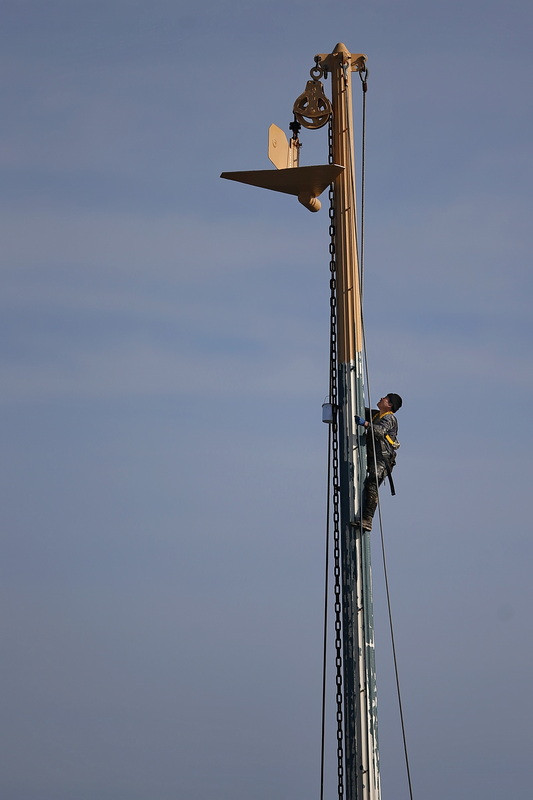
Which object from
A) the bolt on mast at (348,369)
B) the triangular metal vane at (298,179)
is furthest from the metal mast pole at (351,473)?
the triangular metal vane at (298,179)

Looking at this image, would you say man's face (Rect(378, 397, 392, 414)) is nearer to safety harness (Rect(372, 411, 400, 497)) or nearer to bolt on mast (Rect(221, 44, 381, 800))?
safety harness (Rect(372, 411, 400, 497))

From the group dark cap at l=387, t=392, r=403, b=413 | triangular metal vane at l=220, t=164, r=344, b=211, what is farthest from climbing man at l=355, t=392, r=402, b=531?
triangular metal vane at l=220, t=164, r=344, b=211

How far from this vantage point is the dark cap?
43.0 feet

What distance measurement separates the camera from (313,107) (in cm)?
1311

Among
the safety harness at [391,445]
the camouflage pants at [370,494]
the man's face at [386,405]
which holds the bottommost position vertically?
the camouflage pants at [370,494]

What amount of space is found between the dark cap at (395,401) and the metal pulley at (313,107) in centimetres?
311

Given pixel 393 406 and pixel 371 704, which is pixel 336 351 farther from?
pixel 371 704

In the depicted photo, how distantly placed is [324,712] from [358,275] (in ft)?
15.6

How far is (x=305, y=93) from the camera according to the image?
43.2 ft

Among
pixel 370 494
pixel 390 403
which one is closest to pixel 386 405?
pixel 390 403

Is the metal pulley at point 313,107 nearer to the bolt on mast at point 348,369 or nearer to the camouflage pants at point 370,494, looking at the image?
the bolt on mast at point 348,369

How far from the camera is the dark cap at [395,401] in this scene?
1310 centimetres

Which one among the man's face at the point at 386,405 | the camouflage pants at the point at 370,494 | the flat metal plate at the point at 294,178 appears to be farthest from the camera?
the man's face at the point at 386,405

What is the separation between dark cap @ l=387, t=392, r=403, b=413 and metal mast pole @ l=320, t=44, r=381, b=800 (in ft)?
1.87
